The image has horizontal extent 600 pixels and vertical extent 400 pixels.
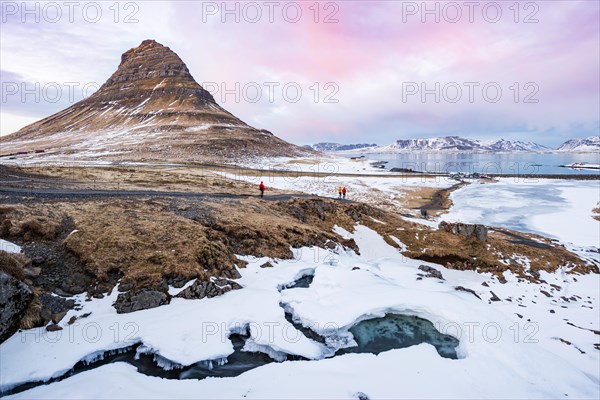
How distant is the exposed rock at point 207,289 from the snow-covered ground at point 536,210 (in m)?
37.9

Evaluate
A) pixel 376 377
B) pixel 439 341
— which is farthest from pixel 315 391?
pixel 439 341

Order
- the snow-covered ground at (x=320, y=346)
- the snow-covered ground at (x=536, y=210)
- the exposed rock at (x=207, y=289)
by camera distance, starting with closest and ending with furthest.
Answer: the snow-covered ground at (x=320, y=346), the exposed rock at (x=207, y=289), the snow-covered ground at (x=536, y=210)

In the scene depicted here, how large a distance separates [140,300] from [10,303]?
4029 mm

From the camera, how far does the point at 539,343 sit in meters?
14.7

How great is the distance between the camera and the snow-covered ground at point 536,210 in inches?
1569

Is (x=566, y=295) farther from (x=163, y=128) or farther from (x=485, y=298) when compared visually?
(x=163, y=128)

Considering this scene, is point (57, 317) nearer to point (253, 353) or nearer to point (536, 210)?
point (253, 353)

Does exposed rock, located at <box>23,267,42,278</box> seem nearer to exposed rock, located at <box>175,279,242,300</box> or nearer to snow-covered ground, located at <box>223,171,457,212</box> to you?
exposed rock, located at <box>175,279,242,300</box>

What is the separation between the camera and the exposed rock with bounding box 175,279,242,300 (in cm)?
1397

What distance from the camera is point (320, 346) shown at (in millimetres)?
12000

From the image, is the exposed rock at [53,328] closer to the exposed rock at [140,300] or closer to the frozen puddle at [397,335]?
the exposed rock at [140,300]

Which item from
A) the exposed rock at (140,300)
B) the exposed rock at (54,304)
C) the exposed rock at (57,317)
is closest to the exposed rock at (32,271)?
the exposed rock at (54,304)

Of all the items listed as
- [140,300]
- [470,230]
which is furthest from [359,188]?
[140,300]

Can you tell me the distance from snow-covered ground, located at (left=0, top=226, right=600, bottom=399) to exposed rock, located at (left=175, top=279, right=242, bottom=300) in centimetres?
36
